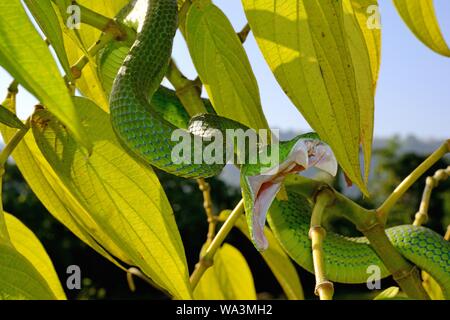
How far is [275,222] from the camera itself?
848mm

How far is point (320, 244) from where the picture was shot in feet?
1.76

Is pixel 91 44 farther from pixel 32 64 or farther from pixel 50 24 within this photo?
pixel 32 64

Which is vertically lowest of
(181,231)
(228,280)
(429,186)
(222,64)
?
(181,231)

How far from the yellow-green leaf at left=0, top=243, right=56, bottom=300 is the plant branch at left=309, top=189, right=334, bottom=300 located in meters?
0.19

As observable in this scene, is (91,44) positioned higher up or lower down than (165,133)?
higher up

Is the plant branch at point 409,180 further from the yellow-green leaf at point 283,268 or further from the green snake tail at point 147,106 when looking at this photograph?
the yellow-green leaf at point 283,268

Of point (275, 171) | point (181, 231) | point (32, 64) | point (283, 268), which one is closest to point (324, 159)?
point (275, 171)

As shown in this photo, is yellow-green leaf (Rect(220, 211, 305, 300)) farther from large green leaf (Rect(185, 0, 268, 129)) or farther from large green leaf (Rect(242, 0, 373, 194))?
large green leaf (Rect(242, 0, 373, 194))

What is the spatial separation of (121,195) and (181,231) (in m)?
14.7

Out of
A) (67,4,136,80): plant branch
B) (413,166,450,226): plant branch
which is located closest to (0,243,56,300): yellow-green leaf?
(67,4,136,80): plant branch

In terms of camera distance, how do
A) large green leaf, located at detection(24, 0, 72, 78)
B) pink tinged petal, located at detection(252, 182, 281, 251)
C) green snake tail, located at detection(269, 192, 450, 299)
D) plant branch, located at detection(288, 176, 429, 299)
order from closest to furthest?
large green leaf, located at detection(24, 0, 72, 78) → pink tinged petal, located at detection(252, 182, 281, 251) → plant branch, located at detection(288, 176, 429, 299) → green snake tail, located at detection(269, 192, 450, 299)

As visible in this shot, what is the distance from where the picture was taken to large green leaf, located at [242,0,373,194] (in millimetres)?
509

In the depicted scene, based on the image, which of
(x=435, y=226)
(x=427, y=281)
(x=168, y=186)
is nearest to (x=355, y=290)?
(x=435, y=226)

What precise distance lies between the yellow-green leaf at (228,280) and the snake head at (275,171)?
0.47 metres
